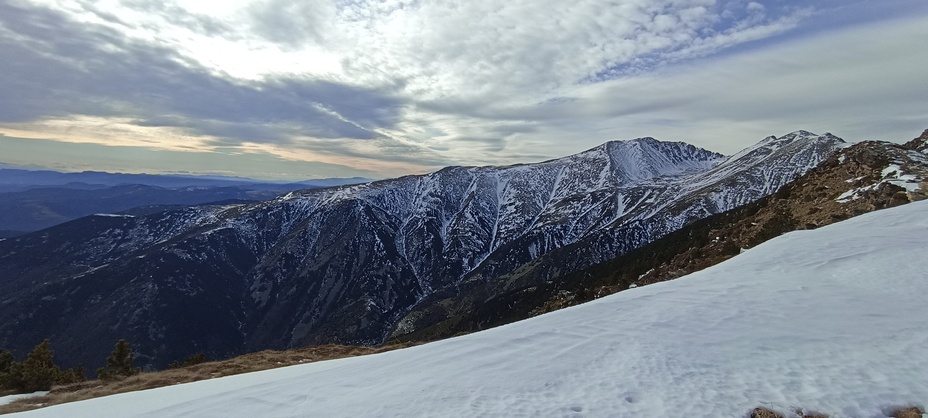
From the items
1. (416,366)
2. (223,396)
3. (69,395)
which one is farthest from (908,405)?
(69,395)

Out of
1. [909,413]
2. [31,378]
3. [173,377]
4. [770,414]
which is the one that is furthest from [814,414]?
[31,378]

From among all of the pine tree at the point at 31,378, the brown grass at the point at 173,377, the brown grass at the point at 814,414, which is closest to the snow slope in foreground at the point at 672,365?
the brown grass at the point at 814,414

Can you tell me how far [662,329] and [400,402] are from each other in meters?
8.96

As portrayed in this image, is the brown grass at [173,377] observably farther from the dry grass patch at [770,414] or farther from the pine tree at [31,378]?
the dry grass patch at [770,414]

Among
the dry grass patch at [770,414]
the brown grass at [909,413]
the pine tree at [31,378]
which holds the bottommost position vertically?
the pine tree at [31,378]

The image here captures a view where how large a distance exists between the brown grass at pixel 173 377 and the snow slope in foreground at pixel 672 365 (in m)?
5.39

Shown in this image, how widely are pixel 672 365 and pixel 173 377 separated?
27118 millimetres

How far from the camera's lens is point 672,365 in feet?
37.9

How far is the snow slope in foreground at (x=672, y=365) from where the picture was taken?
1002 cm

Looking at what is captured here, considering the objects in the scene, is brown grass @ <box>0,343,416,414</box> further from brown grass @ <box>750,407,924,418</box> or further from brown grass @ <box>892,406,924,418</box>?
brown grass @ <box>892,406,924,418</box>

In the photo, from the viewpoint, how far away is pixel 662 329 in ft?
46.1

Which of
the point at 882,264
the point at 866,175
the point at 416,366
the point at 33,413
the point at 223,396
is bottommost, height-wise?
the point at 33,413

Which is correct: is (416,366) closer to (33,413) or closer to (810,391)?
(810,391)

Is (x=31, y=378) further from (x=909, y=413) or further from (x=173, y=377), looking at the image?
(x=909, y=413)
